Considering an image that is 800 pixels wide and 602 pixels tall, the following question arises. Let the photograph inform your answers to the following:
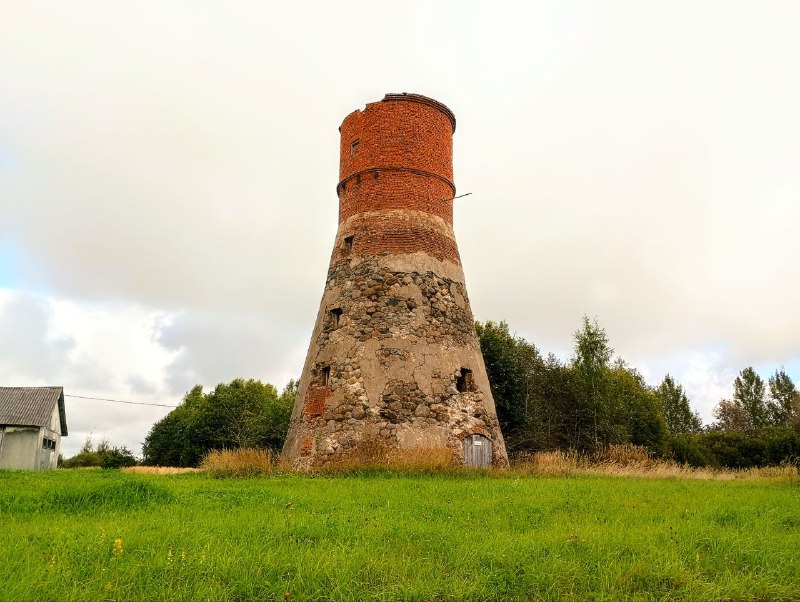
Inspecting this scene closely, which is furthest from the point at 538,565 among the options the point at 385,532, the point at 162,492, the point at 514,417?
the point at 514,417

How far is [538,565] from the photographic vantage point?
477 cm

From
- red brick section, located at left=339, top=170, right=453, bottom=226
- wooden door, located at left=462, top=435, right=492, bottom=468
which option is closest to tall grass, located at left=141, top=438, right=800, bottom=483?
wooden door, located at left=462, top=435, right=492, bottom=468

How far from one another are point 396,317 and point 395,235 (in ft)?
8.45

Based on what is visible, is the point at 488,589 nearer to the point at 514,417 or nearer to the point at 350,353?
the point at 350,353

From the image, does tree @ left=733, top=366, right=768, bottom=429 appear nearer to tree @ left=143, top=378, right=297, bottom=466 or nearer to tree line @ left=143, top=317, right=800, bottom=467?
tree line @ left=143, top=317, right=800, bottom=467

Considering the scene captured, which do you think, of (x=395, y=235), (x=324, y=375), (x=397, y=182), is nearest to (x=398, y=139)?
(x=397, y=182)

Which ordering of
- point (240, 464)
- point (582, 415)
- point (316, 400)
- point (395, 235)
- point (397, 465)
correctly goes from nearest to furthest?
point (397, 465)
point (240, 464)
point (316, 400)
point (395, 235)
point (582, 415)

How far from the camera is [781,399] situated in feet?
151

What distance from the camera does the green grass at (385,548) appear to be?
4160 mm

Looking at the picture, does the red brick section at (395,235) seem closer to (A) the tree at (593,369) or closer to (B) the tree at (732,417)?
(A) the tree at (593,369)

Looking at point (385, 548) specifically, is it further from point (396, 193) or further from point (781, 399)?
point (781, 399)

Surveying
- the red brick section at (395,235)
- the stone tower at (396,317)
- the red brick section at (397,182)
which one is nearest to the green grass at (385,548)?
the stone tower at (396,317)

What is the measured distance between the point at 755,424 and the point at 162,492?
50.7 meters

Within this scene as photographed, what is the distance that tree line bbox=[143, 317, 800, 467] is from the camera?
25156 mm
